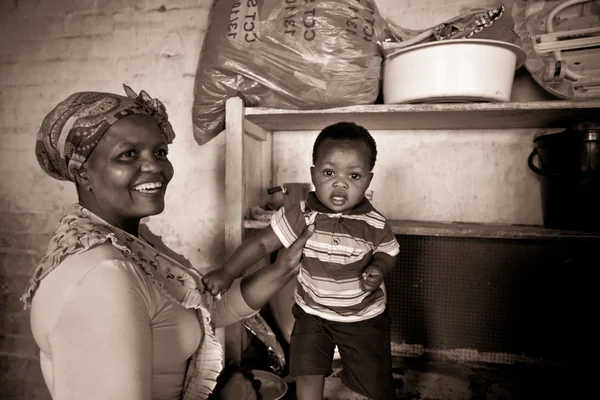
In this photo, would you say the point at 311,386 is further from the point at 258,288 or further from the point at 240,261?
the point at 240,261

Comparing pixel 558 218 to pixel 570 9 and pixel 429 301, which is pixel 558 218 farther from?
pixel 570 9

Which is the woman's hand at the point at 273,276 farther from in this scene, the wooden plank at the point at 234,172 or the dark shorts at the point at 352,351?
the wooden plank at the point at 234,172

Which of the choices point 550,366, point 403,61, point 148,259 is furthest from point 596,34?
point 148,259

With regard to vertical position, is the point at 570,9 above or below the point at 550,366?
above

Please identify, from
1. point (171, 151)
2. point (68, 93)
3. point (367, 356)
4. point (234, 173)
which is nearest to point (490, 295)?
point (367, 356)

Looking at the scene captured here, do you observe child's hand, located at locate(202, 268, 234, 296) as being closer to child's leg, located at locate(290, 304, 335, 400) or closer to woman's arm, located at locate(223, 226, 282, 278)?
woman's arm, located at locate(223, 226, 282, 278)

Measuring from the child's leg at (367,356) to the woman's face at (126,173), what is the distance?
34.6 inches

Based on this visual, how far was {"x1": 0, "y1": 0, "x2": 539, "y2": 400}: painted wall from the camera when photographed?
7.21ft

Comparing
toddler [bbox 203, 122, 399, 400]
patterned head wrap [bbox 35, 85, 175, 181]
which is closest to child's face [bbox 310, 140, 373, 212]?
toddler [bbox 203, 122, 399, 400]

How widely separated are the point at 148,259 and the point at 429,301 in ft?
5.60

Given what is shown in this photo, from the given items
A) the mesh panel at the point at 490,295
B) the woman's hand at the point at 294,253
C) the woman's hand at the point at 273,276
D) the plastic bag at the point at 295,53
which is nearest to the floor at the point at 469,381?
the mesh panel at the point at 490,295

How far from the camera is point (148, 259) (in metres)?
1.12

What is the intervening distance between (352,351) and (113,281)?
0.98 metres

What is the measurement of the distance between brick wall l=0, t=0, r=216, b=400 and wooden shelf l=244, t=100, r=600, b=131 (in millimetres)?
689
